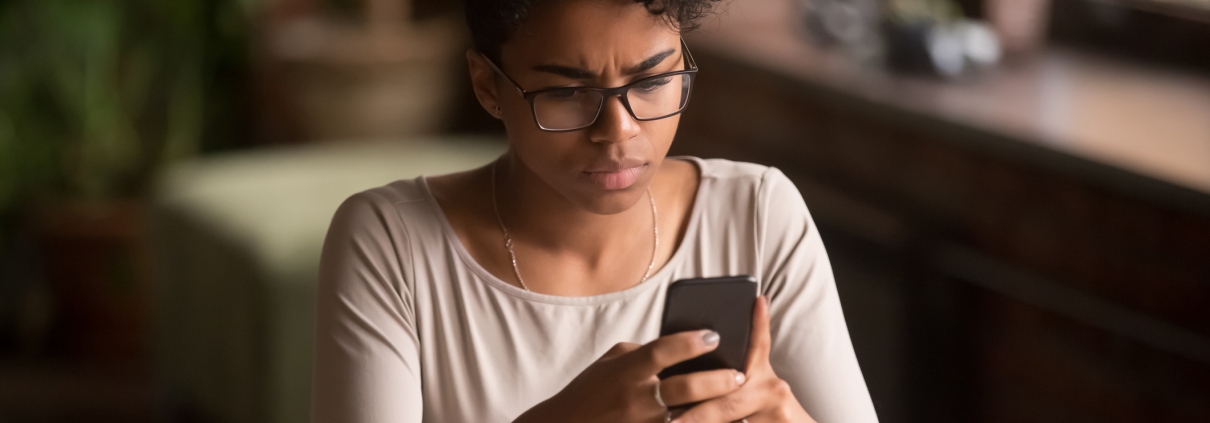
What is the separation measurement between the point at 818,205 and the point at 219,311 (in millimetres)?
1072

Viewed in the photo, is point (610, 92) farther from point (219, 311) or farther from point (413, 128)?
point (413, 128)

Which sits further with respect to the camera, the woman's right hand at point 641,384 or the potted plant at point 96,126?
→ the potted plant at point 96,126

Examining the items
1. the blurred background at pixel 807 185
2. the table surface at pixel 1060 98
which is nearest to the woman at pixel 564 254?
the blurred background at pixel 807 185

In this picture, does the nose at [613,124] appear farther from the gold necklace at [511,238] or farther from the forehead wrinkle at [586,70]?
the gold necklace at [511,238]

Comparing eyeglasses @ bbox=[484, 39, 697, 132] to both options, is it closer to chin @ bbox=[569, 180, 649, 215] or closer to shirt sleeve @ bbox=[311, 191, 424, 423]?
chin @ bbox=[569, 180, 649, 215]

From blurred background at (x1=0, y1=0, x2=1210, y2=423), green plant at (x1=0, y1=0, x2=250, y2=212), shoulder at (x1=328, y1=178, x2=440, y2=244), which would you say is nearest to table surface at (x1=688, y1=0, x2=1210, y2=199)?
blurred background at (x1=0, y1=0, x2=1210, y2=423)

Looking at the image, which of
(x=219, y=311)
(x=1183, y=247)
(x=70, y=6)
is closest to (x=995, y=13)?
(x=1183, y=247)

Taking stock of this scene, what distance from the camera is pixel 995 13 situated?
2.34 meters

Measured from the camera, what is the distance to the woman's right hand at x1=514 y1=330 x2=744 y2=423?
2.35 feet

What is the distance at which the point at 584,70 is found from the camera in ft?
2.52

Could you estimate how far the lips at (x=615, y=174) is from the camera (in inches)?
31.4

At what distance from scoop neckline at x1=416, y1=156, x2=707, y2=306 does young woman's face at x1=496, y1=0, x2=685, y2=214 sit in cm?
11

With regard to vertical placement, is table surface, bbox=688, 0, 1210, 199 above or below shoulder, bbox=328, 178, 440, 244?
below

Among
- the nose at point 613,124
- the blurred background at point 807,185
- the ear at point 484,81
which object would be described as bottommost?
the blurred background at point 807,185
